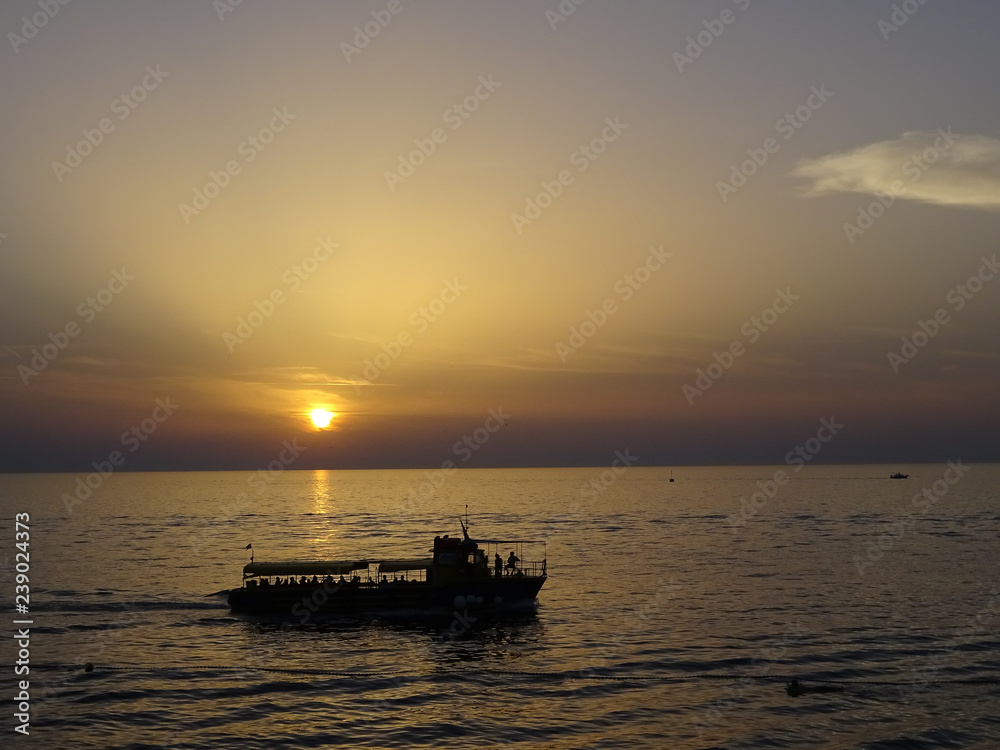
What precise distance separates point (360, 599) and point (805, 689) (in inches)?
1313

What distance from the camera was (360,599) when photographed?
6303 cm

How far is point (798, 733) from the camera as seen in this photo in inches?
1474

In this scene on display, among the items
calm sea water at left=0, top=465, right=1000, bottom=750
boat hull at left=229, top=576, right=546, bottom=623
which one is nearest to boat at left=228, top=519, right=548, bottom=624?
boat hull at left=229, top=576, right=546, bottom=623

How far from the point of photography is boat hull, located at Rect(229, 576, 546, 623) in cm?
6284

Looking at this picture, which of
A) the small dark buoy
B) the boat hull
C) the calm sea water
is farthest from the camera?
the boat hull

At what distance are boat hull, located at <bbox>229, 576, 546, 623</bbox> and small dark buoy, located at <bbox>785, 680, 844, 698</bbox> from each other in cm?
2593

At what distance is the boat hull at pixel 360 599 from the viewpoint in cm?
6284

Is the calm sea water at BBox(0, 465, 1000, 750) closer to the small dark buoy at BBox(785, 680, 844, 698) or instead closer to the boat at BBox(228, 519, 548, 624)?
the small dark buoy at BBox(785, 680, 844, 698)

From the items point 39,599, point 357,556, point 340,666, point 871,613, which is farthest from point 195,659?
point 357,556

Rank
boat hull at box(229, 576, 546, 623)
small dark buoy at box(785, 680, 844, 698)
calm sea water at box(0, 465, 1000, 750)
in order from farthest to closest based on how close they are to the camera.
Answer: boat hull at box(229, 576, 546, 623), small dark buoy at box(785, 680, 844, 698), calm sea water at box(0, 465, 1000, 750)

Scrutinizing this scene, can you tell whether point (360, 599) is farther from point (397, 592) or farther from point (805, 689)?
point (805, 689)

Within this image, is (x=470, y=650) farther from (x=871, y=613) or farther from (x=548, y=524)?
(x=548, y=524)

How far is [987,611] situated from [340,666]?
5051cm

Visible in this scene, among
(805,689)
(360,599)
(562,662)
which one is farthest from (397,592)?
(805,689)
